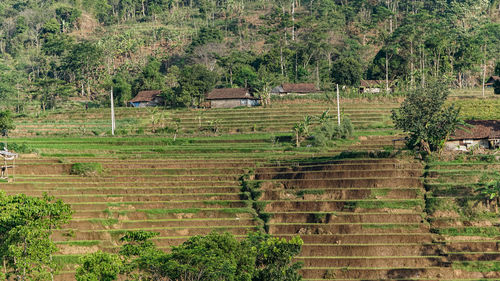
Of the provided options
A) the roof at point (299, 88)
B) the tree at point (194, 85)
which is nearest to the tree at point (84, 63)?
the tree at point (194, 85)

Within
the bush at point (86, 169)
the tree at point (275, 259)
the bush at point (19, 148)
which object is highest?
the bush at point (19, 148)

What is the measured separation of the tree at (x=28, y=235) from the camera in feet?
117

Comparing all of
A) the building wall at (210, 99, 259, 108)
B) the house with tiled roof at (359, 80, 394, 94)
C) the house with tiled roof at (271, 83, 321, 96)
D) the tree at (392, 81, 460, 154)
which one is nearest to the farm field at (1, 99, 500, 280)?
the tree at (392, 81, 460, 154)

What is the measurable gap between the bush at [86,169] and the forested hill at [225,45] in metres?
24.1

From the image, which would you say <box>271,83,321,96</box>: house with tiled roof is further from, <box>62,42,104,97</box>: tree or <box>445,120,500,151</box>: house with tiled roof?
<box>445,120,500,151</box>: house with tiled roof

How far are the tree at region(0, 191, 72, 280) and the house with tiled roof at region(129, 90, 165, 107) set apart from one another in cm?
3895

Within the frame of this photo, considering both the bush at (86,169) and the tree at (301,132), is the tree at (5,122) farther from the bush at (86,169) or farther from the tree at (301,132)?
the tree at (301,132)

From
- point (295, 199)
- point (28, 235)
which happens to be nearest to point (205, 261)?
point (28, 235)

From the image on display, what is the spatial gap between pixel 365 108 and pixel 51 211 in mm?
39152

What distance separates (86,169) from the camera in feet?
169

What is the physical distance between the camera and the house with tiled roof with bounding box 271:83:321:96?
77688mm

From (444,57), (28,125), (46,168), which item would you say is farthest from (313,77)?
(46,168)

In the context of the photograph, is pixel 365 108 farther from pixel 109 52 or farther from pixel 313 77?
pixel 109 52

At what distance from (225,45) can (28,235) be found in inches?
2715
